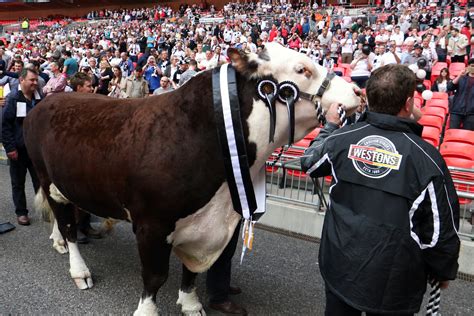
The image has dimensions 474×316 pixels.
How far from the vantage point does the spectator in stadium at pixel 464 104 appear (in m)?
7.54

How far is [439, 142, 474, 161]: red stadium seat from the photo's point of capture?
5.69 m

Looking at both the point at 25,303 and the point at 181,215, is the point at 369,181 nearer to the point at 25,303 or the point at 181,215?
the point at 181,215

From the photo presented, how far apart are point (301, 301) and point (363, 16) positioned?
57.8 feet

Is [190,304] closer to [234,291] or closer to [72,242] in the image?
[234,291]

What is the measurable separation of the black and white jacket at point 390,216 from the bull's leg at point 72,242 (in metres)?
2.48

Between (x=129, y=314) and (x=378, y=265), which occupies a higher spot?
(x=378, y=265)

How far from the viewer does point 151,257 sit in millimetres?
2959

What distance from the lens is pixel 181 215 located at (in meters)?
2.80

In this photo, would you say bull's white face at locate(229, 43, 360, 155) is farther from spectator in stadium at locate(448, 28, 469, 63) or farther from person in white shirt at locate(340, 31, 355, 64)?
person in white shirt at locate(340, 31, 355, 64)

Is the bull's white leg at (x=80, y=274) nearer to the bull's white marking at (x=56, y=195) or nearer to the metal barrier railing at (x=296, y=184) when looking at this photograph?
the bull's white marking at (x=56, y=195)

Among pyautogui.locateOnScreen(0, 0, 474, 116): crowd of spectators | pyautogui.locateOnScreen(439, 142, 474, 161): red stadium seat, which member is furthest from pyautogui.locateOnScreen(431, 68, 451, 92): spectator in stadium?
pyautogui.locateOnScreen(439, 142, 474, 161): red stadium seat

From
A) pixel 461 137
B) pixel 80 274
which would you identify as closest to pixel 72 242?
pixel 80 274

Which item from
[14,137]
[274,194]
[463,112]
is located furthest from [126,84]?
[463,112]

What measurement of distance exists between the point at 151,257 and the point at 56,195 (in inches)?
56.0
